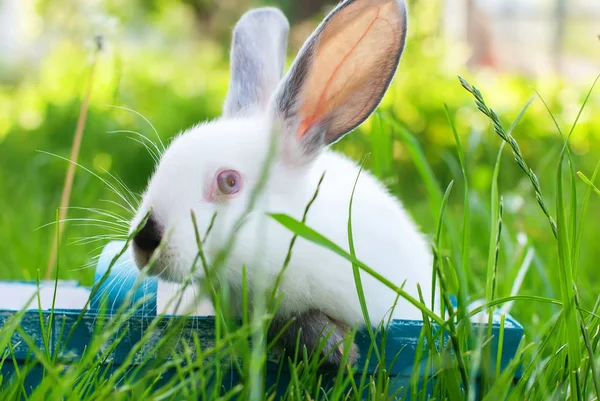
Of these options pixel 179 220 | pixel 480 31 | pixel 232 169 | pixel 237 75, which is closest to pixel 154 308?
pixel 179 220

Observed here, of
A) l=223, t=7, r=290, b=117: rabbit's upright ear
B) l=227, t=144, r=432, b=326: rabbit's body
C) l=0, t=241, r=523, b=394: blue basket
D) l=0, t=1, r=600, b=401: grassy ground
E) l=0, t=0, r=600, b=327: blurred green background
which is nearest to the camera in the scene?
l=0, t=1, r=600, b=401: grassy ground

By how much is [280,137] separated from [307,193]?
0.17 m

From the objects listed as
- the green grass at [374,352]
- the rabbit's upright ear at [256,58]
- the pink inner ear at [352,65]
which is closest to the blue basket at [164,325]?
the green grass at [374,352]

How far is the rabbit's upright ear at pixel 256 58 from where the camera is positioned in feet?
7.84

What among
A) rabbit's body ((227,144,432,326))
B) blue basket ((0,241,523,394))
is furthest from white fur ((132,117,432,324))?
blue basket ((0,241,523,394))

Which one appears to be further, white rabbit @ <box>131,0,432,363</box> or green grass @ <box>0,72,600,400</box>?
white rabbit @ <box>131,0,432,363</box>

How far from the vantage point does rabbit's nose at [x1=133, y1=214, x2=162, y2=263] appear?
1.72 meters

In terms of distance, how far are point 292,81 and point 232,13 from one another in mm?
17854

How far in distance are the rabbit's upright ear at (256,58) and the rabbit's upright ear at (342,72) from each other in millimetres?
329

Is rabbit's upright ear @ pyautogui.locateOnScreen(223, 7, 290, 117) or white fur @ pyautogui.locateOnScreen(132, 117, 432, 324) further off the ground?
rabbit's upright ear @ pyautogui.locateOnScreen(223, 7, 290, 117)

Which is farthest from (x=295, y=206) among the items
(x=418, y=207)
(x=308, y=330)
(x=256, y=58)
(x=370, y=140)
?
(x=418, y=207)

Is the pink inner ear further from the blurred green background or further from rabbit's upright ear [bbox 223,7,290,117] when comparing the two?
rabbit's upright ear [bbox 223,7,290,117]

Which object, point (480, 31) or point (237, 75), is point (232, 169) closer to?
point (237, 75)

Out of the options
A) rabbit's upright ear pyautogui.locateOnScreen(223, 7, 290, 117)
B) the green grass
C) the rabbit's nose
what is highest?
rabbit's upright ear pyautogui.locateOnScreen(223, 7, 290, 117)
